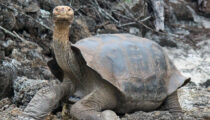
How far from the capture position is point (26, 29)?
455 cm

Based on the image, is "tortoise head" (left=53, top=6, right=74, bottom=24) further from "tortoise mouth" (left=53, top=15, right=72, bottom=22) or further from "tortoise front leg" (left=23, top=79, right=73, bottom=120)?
"tortoise front leg" (left=23, top=79, right=73, bottom=120)

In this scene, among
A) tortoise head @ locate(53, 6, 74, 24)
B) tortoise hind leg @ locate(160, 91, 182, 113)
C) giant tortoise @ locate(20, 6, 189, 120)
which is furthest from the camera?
tortoise hind leg @ locate(160, 91, 182, 113)

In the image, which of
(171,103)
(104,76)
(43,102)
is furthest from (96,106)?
(171,103)

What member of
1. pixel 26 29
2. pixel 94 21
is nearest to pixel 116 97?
pixel 26 29

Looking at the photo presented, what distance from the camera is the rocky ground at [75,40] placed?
3.05 meters

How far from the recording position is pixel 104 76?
2.52 m

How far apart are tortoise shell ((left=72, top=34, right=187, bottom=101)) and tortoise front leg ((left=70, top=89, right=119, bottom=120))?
120 mm

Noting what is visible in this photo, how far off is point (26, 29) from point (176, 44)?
3.90 meters

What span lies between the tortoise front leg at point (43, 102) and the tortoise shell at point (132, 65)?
13.5 inches

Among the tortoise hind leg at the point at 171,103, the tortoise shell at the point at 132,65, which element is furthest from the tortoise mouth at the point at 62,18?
the tortoise hind leg at the point at 171,103

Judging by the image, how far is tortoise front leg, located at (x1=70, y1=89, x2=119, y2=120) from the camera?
7.87ft

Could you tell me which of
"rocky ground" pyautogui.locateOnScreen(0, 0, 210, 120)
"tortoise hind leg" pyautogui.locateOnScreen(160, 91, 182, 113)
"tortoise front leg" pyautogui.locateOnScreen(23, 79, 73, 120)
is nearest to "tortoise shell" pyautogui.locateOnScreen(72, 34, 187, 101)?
"tortoise hind leg" pyautogui.locateOnScreen(160, 91, 182, 113)

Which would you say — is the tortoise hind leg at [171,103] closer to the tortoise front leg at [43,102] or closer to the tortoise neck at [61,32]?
the tortoise front leg at [43,102]

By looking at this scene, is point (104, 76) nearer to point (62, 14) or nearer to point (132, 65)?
point (132, 65)
